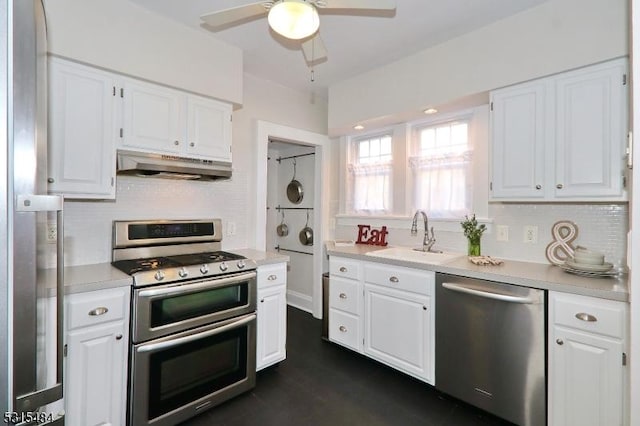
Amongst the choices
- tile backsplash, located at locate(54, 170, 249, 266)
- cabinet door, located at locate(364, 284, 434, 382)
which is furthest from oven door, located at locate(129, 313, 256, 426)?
cabinet door, located at locate(364, 284, 434, 382)

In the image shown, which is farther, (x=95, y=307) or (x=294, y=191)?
(x=294, y=191)

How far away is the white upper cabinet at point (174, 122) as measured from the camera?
205cm

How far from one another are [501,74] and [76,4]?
273 cm

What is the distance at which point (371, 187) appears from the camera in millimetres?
3355

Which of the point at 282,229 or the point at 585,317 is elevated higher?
the point at 282,229

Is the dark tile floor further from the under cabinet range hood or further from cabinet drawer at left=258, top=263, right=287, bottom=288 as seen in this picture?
the under cabinet range hood

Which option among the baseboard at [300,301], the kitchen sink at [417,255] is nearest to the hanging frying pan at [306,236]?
the baseboard at [300,301]

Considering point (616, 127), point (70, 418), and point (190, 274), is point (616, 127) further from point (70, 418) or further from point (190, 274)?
point (70, 418)

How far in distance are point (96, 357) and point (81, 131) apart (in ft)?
4.24

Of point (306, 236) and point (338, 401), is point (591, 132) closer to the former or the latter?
point (338, 401)

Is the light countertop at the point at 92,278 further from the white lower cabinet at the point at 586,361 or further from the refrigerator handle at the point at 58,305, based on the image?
the white lower cabinet at the point at 586,361

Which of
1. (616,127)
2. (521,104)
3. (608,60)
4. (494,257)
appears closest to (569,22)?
(608,60)

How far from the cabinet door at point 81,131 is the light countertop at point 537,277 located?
2056 millimetres

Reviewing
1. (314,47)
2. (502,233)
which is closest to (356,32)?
(314,47)
